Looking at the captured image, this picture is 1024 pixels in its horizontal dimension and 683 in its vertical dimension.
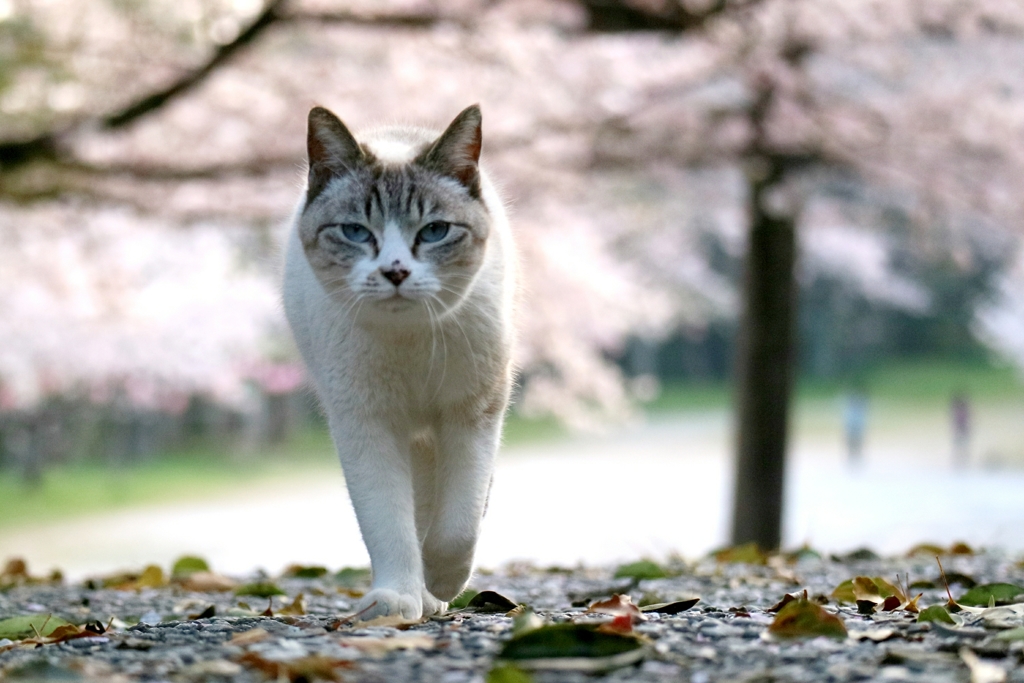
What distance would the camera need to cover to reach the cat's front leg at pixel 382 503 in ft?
8.51

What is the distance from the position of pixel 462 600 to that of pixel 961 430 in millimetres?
14780

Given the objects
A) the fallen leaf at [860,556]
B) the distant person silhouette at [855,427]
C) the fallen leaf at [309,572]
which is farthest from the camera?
the distant person silhouette at [855,427]

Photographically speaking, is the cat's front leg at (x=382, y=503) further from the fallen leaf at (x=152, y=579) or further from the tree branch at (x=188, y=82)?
the tree branch at (x=188, y=82)

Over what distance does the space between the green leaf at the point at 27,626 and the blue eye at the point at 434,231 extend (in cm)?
130

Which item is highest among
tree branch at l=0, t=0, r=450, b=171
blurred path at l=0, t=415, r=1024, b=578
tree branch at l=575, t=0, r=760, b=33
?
tree branch at l=575, t=0, r=760, b=33

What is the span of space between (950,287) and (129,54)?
1737 centimetres

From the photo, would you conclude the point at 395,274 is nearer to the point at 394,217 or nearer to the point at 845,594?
the point at 394,217

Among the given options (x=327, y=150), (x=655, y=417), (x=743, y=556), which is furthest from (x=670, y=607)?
(x=655, y=417)

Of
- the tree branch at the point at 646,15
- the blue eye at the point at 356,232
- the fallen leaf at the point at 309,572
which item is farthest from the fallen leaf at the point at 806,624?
the tree branch at the point at 646,15

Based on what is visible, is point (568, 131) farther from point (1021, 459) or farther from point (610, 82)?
point (1021, 459)

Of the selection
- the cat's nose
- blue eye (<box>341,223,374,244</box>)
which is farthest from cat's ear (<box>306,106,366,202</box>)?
the cat's nose

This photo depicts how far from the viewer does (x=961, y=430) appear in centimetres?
1605

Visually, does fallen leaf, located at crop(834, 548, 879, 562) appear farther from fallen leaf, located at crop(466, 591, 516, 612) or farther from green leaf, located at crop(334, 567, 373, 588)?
fallen leaf, located at crop(466, 591, 516, 612)

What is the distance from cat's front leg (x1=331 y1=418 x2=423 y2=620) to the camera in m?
2.59
